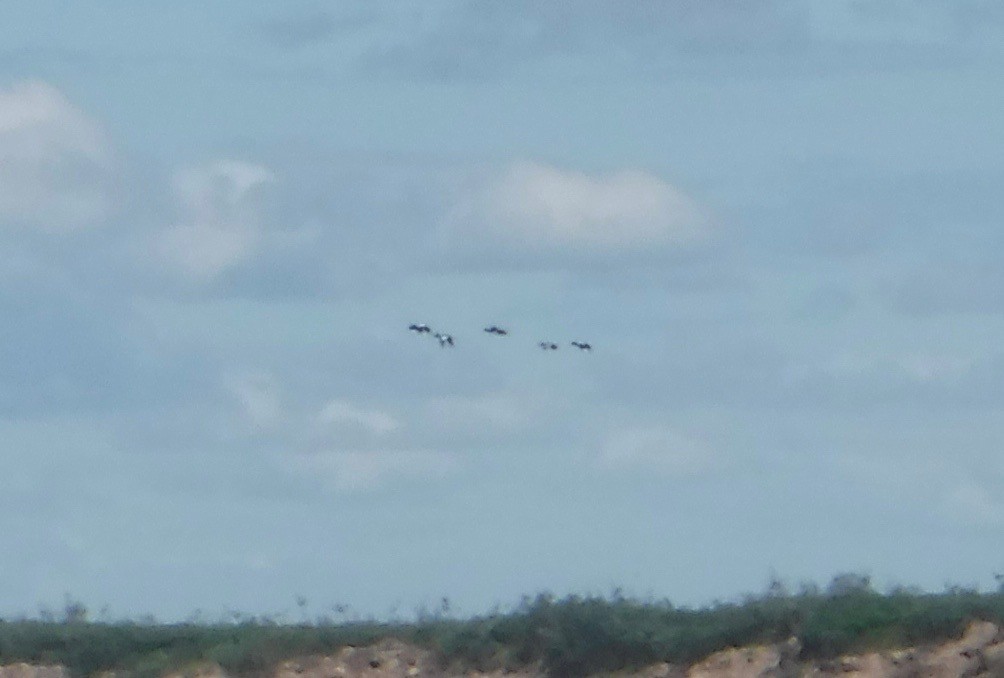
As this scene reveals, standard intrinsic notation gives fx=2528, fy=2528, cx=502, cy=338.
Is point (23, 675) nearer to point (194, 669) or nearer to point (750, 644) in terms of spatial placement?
point (194, 669)

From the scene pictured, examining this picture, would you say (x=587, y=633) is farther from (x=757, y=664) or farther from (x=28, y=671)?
(x=28, y=671)

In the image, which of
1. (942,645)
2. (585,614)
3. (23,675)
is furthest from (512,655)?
(23,675)

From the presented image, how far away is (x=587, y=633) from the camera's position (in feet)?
112

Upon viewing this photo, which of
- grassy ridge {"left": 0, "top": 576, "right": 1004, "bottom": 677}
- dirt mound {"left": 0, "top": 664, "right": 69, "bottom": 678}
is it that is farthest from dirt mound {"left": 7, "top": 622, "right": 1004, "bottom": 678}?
dirt mound {"left": 0, "top": 664, "right": 69, "bottom": 678}

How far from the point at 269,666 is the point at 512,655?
386 cm

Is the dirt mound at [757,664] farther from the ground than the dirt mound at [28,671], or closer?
closer

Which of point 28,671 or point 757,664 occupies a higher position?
point 28,671

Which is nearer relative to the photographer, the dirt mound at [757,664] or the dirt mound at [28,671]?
the dirt mound at [757,664]

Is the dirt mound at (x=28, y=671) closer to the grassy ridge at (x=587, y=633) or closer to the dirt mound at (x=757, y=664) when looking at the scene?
the grassy ridge at (x=587, y=633)

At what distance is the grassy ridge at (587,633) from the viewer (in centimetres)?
3238

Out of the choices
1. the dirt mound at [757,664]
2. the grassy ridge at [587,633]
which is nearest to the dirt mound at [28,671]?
the grassy ridge at [587,633]

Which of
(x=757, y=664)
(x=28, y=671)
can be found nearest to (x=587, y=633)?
(x=757, y=664)

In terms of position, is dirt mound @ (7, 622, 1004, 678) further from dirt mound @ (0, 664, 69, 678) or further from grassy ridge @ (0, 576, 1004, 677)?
dirt mound @ (0, 664, 69, 678)

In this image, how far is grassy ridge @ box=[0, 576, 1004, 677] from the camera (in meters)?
32.4
